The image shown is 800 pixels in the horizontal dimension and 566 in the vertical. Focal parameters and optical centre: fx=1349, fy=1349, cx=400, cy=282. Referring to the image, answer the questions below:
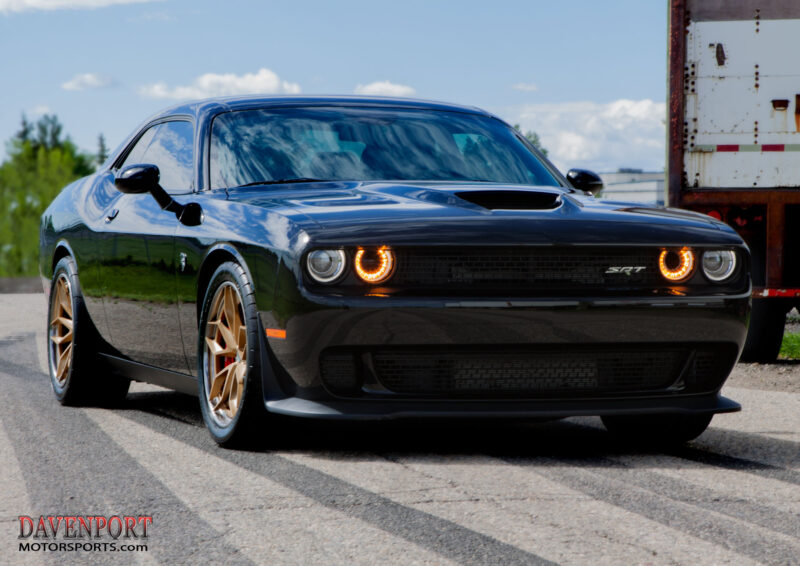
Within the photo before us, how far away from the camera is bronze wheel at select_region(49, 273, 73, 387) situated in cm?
711

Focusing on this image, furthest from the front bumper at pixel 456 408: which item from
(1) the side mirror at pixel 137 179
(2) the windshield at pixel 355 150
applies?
(1) the side mirror at pixel 137 179

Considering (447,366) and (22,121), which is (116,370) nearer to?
(447,366)

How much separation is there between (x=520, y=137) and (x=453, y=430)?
1.62m

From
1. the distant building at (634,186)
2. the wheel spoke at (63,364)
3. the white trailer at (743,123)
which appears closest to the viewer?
the wheel spoke at (63,364)

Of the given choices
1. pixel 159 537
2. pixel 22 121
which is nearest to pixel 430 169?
pixel 159 537

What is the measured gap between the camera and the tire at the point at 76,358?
6.90 metres

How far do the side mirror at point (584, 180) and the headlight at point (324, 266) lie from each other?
2.06 metres

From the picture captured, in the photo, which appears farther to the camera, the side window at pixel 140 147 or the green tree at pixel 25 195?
the green tree at pixel 25 195

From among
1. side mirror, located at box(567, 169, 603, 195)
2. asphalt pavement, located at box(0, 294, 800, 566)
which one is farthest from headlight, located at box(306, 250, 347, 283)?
side mirror, located at box(567, 169, 603, 195)

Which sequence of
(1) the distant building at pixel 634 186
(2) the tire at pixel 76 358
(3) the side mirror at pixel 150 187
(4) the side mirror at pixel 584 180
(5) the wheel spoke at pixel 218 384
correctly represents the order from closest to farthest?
1. (5) the wheel spoke at pixel 218 384
2. (3) the side mirror at pixel 150 187
3. (4) the side mirror at pixel 584 180
4. (2) the tire at pixel 76 358
5. (1) the distant building at pixel 634 186

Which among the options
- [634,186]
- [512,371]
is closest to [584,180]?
[512,371]

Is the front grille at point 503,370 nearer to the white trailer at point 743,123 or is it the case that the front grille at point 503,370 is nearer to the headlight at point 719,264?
the headlight at point 719,264

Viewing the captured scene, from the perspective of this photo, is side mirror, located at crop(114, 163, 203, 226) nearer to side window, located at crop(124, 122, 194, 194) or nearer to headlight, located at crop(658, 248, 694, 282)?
side window, located at crop(124, 122, 194, 194)

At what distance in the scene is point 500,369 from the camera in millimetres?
4914
